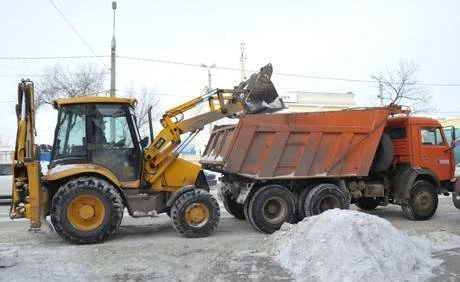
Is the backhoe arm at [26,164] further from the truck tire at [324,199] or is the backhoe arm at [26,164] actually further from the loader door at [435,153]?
the loader door at [435,153]

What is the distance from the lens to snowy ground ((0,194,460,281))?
750 centimetres

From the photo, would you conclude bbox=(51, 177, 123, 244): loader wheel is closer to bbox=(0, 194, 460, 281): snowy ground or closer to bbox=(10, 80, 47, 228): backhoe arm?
bbox=(0, 194, 460, 281): snowy ground

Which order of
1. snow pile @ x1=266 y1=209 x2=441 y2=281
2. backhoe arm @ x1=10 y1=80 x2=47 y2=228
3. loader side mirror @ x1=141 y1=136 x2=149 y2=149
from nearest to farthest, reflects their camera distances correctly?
snow pile @ x1=266 y1=209 x2=441 y2=281 → backhoe arm @ x1=10 y1=80 x2=47 y2=228 → loader side mirror @ x1=141 y1=136 x2=149 y2=149

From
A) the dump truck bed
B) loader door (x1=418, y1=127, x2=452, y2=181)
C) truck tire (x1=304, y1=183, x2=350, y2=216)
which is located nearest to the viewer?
the dump truck bed

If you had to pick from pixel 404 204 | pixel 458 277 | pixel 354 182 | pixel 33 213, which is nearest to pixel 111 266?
pixel 33 213

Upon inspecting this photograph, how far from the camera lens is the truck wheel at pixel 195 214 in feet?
35.1

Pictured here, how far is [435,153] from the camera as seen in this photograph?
13.6m

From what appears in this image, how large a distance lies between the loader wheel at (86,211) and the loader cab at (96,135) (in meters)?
0.64

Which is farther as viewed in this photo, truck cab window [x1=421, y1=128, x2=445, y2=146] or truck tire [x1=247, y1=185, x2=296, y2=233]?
truck cab window [x1=421, y1=128, x2=445, y2=146]

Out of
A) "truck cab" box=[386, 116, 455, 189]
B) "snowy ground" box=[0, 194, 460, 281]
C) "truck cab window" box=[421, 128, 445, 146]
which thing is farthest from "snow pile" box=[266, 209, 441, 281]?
"truck cab window" box=[421, 128, 445, 146]

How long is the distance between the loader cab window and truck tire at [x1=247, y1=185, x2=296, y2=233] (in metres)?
3.65

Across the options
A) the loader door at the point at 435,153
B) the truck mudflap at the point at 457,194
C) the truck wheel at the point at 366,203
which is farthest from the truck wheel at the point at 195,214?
the truck mudflap at the point at 457,194

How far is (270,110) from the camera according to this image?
12.0 meters

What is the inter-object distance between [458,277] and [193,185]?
219 inches
